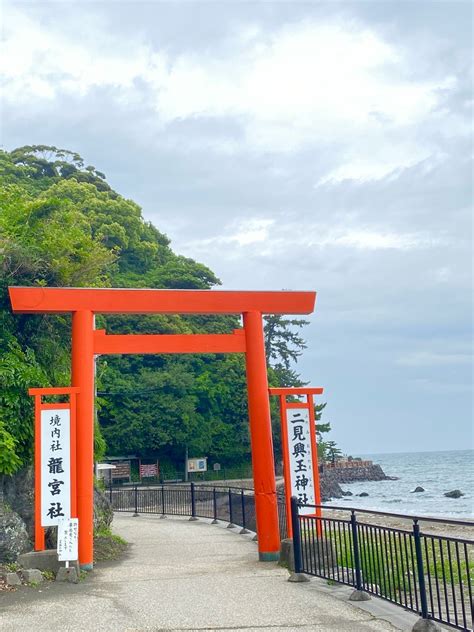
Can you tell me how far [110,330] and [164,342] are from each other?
3145 cm

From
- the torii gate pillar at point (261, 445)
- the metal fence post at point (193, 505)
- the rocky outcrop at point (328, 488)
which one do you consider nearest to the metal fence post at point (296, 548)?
the torii gate pillar at point (261, 445)

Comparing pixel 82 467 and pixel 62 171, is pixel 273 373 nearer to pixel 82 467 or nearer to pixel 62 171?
pixel 62 171

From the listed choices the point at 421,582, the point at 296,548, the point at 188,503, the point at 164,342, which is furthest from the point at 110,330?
the point at 421,582

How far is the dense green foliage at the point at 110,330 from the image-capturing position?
11.6m

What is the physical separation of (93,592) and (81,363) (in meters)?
3.63

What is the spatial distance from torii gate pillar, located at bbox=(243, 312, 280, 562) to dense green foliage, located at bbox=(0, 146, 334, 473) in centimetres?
369

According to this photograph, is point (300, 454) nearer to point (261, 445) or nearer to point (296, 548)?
point (261, 445)

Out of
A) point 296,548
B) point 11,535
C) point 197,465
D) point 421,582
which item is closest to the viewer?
point 421,582

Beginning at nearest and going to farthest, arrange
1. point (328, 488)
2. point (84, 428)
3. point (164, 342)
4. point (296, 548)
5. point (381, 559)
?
point (381, 559) → point (296, 548) → point (84, 428) → point (164, 342) → point (328, 488)

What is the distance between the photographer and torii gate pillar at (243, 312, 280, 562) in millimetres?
10859

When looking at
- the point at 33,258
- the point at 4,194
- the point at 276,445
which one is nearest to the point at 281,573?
the point at 33,258

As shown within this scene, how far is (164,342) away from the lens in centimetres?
1152

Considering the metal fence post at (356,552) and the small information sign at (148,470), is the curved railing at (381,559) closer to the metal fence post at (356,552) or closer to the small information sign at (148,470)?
the metal fence post at (356,552)

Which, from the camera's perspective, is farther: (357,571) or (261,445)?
(261,445)
